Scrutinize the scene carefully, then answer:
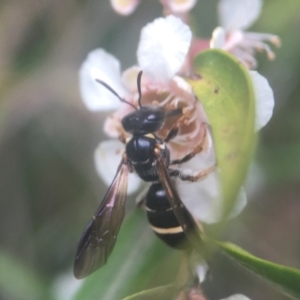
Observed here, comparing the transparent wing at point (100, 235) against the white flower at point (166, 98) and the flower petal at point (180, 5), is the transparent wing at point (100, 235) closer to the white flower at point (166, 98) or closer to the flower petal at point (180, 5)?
the white flower at point (166, 98)

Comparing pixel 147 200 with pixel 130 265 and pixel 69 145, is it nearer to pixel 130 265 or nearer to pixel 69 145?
pixel 130 265

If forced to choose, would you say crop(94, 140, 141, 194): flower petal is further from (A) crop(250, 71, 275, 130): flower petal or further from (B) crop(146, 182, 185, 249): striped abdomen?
(A) crop(250, 71, 275, 130): flower petal

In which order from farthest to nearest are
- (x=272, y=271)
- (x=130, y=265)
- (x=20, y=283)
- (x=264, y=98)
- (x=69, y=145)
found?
(x=69, y=145) → (x=20, y=283) → (x=130, y=265) → (x=264, y=98) → (x=272, y=271)

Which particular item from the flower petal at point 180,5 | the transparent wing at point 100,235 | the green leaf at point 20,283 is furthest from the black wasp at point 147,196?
the green leaf at point 20,283

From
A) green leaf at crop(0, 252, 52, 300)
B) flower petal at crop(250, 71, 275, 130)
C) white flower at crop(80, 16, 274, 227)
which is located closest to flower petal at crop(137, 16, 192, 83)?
white flower at crop(80, 16, 274, 227)

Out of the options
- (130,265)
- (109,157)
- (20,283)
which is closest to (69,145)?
(20,283)

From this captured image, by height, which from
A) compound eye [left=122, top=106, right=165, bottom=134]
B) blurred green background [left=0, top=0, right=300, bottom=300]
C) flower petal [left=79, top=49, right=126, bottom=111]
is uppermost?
flower petal [left=79, top=49, right=126, bottom=111]
